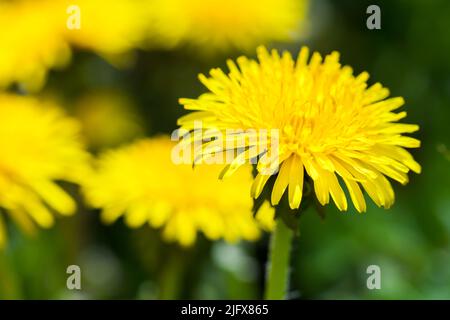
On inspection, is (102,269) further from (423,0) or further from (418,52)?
(423,0)

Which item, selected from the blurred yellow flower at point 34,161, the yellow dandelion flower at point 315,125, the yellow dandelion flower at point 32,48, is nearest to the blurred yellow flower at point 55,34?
the yellow dandelion flower at point 32,48

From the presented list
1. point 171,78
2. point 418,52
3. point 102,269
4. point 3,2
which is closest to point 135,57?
point 171,78

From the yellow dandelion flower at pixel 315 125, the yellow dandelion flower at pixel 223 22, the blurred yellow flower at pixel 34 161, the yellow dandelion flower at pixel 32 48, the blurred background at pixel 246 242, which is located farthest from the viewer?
the yellow dandelion flower at pixel 223 22

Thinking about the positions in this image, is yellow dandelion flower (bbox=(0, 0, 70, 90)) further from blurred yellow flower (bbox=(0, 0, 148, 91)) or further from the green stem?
the green stem

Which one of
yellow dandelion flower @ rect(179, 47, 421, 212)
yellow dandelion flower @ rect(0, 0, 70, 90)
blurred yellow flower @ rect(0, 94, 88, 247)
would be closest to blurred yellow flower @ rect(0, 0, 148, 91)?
yellow dandelion flower @ rect(0, 0, 70, 90)

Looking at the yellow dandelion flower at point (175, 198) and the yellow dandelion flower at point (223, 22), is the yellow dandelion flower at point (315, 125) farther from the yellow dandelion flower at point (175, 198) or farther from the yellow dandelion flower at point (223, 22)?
the yellow dandelion flower at point (223, 22)
